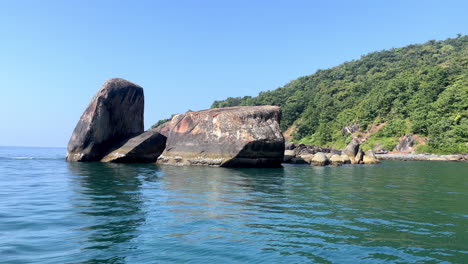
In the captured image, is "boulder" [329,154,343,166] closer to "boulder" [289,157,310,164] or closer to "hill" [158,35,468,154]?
"boulder" [289,157,310,164]

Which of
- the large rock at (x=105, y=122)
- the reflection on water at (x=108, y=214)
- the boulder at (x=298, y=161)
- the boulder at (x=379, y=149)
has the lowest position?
the boulder at (x=298, y=161)

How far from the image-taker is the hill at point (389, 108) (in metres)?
52.0

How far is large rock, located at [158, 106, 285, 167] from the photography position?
77.0 ft

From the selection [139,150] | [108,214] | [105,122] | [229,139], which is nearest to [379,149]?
[229,139]

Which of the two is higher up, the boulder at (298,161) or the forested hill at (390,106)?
the forested hill at (390,106)

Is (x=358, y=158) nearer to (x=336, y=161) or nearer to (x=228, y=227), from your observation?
(x=336, y=161)

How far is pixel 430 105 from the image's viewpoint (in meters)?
57.8

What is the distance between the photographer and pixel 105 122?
91.3ft

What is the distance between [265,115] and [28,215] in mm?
19228

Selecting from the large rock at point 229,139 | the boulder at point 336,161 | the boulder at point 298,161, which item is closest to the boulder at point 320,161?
the boulder at point 336,161

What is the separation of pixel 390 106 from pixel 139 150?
57.7m

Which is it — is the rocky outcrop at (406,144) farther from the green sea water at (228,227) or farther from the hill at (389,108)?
the green sea water at (228,227)

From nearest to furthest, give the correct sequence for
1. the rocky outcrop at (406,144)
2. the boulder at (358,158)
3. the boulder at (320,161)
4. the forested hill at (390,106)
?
the boulder at (320,161), the boulder at (358,158), the forested hill at (390,106), the rocky outcrop at (406,144)

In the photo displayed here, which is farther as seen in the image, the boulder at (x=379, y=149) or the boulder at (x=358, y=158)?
the boulder at (x=379, y=149)
